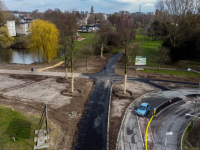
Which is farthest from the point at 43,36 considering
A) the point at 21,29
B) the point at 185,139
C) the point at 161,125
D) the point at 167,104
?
the point at 21,29

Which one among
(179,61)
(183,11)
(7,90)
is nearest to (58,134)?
→ (7,90)

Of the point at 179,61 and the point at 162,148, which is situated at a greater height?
the point at 179,61

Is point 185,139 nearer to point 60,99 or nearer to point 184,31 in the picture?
point 60,99

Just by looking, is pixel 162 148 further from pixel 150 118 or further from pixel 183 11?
pixel 183 11

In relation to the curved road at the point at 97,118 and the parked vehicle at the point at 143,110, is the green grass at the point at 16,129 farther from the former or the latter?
the parked vehicle at the point at 143,110

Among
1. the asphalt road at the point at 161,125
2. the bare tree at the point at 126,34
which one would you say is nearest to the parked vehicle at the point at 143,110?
the asphalt road at the point at 161,125

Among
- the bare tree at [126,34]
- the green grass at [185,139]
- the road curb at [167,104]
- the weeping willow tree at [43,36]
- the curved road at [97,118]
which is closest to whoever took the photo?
the curved road at [97,118]
